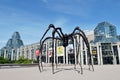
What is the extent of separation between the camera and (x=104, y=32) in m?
70.8

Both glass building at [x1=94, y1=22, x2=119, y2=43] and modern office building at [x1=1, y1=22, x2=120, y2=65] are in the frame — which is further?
glass building at [x1=94, y1=22, x2=119, y2=43]

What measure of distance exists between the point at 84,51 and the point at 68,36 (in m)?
56.3

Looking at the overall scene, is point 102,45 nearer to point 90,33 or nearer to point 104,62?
point 104,62

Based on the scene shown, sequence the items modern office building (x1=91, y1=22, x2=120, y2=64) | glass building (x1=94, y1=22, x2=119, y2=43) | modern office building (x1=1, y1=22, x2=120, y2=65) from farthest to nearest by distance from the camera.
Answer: glass building (x1=94, y1=22, x2=119, y2=43) → modern office building (x1=1, y1=22, x2=120, y2=65) → modern office building (x1=91, y1=22, x2=120, y2=64)

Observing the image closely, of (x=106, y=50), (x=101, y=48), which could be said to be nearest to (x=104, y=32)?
(x=101, y=48)

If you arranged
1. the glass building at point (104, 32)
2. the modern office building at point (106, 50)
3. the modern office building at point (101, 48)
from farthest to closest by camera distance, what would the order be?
the glass building at point (104, 32) → the modern office building at point (101, 48) → the modern office building at point (106, 50)

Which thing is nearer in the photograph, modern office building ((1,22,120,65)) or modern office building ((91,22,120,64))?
modern office building ((91,22,120,64))

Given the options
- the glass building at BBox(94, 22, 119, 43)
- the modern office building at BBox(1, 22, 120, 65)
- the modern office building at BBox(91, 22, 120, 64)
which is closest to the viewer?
the modern office building at BBox(91, 22, 120, 64)

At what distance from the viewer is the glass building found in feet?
224

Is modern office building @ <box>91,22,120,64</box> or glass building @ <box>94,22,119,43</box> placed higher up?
glass building @ <box>94,22,119,43</box>

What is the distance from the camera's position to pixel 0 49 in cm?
16688

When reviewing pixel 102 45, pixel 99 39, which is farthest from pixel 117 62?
pixel 99 39

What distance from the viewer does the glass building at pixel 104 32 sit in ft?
224

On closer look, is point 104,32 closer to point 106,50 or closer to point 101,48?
point 101,48
